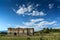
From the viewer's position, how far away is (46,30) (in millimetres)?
46688

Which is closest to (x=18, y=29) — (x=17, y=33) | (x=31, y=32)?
(x=17, y=33)

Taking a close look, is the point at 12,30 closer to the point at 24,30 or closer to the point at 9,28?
the point at 9,28

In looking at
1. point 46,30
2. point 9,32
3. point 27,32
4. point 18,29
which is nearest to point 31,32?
point 27,32

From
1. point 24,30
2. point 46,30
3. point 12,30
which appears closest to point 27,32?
point 24,30

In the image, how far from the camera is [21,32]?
38.8m

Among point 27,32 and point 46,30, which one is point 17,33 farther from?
point 46,30

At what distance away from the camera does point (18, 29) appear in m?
39.0

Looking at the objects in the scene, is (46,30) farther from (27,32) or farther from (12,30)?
(12,30)

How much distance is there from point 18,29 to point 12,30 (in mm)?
1892

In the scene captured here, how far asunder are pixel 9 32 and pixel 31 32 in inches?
263

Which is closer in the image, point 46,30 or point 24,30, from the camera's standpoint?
point 24,30

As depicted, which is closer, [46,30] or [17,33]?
[17,33]

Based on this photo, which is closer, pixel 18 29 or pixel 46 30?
pixel 18 29

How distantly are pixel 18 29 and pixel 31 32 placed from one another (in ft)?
13.1
